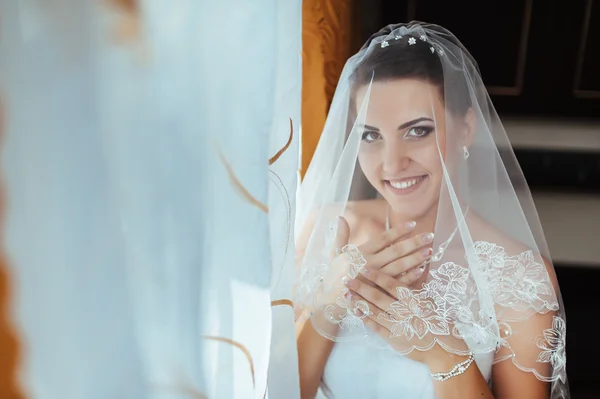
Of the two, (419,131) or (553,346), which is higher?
(419,131)

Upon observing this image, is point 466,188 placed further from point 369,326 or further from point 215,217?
point 215,217

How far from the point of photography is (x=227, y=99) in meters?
0.49

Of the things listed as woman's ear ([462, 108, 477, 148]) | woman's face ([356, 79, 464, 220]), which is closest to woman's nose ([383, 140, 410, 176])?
woman's face ([356, 79, 464, 220])

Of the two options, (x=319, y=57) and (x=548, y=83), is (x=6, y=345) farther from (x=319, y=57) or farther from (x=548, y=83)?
(x=548, y=83)

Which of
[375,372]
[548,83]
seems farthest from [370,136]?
[548,83]

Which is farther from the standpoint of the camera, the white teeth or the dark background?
the dark background

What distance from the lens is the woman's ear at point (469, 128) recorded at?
833 mm

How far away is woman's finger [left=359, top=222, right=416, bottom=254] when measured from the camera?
830mm

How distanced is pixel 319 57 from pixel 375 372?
598 millimetres

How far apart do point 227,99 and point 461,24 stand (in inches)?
51.2

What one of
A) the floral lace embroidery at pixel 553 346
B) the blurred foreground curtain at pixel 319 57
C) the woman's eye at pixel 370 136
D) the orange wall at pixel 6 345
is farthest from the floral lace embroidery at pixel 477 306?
the orange wall at pixel 6 345

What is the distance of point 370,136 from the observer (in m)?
0.85

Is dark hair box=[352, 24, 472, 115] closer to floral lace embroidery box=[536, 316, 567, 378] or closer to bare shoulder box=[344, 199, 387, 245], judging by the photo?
bare shoulder box=[344, 199, 387, 245]

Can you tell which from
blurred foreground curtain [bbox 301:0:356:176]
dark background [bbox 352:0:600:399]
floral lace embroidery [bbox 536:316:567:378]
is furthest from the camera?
dark background [bbox 352:0:600:399]
